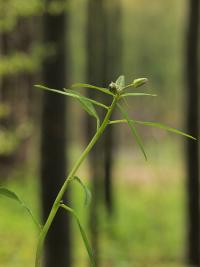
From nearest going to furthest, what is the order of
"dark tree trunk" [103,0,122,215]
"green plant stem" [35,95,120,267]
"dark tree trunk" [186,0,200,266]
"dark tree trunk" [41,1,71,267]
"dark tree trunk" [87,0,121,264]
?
"green plant stem" [35,95,120,267] → "dark tree trunk" [41,1,71,267] → "dark tree trunk" [186,0,200,266] → "dark tree trunk" [87,0,121,264] → "dark tree trunk" [103,0,122,215]

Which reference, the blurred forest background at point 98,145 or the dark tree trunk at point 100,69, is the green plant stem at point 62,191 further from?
the dark tree trunk at point 100,69

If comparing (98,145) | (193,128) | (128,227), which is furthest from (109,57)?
(98,145)

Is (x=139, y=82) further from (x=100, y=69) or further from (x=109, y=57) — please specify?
(x=109, y=57)

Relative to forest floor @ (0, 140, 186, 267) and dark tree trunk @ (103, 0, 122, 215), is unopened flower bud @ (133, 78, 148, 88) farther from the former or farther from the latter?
dark tree trunk @ (103, 0, 122, 215)

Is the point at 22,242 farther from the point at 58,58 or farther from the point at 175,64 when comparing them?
the point at 175,64

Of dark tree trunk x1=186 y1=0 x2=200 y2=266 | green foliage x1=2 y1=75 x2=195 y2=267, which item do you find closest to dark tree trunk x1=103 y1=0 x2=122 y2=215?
dark tree trunk x1=186 y1=0 x2=200 y2=266

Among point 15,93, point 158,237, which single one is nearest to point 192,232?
point 158,237

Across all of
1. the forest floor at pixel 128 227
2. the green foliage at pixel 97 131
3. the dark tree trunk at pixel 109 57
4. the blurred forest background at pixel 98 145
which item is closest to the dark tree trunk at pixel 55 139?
the blurred forest background at pixel 98 145
